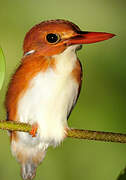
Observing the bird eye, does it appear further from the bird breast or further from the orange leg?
the orange leg

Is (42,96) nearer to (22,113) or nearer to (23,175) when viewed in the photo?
Result: (22,113)

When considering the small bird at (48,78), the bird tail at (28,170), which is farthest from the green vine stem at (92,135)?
the bird tail at (28,170)

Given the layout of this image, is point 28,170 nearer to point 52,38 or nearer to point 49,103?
point 49,103

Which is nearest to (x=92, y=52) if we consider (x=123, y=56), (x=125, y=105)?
(x=123, y=56)

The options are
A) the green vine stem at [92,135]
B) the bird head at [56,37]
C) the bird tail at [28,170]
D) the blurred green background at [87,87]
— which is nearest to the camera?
the green vine stem at [92,135]

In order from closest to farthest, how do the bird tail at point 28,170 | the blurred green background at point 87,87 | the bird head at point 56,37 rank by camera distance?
the bird head at point 56,37, the bird tail at point 28,170, the blurred green background at point 87,87

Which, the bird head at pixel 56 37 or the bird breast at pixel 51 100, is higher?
the bird head at pixel 56 37

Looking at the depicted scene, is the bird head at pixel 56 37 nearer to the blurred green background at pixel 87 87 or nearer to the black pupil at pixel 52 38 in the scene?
the black pupil at pixel 52 38

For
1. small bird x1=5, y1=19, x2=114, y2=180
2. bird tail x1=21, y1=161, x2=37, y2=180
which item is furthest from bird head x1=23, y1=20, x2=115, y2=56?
bird tail x1=21, y1=161, x2=37, y2=180
